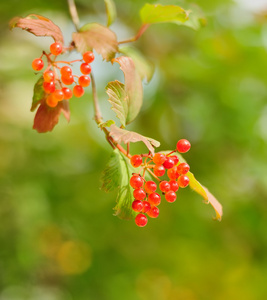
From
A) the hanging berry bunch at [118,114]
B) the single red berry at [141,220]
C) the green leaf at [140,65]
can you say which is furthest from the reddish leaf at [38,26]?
the single red berry at [141,220]

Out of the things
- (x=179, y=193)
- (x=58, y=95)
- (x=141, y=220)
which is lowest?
(x=179, y=193)

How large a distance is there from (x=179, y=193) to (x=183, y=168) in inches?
45.1

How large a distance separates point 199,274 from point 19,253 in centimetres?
81

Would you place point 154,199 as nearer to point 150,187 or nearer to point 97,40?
point 150,187

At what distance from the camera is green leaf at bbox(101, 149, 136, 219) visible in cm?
50

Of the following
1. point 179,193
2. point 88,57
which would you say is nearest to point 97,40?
point 88,57

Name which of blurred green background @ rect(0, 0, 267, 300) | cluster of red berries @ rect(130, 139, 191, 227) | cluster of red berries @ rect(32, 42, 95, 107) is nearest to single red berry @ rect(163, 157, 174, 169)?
cluster of red berries @ rect(130, 139, 191, 227)

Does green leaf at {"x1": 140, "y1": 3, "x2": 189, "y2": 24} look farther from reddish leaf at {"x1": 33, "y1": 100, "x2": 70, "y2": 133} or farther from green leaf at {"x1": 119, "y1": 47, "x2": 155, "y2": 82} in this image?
reddish leaf at {"x1": 33, "y1": 100, "x2": 70, "y2": 133}

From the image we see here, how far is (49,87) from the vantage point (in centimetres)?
51

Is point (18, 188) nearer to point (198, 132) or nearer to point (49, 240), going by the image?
point (49, 240)

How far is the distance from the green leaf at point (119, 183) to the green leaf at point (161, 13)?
27 centimetres

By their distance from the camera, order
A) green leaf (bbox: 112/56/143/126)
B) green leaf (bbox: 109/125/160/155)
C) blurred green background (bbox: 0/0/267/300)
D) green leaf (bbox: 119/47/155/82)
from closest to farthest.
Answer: green leaf (bbox: 109/125/160/155), green leaf (bbox: 112/56/143/126), green leaf (bbox: 119/47/155/82), blurred green background (bbox: 0/0/267/300)

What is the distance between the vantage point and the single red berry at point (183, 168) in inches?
18.5

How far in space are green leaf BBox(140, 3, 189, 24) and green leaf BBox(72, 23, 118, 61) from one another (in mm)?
96
